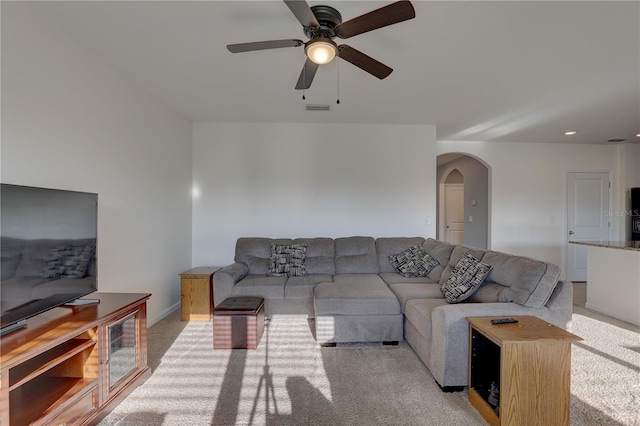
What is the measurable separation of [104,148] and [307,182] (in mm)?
2522

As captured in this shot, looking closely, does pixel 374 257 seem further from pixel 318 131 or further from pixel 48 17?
pixel 48 17

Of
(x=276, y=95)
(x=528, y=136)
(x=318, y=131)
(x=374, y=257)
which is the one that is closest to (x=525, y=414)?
(x=374, y=257)

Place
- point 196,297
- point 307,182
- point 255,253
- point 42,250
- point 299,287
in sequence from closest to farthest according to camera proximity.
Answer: point 42,250
point 299,287
point 196,297
point 255,253
point 307,182

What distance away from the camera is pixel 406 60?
2570mm

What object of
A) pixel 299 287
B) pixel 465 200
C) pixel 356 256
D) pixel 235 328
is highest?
Result: pixel 465 200

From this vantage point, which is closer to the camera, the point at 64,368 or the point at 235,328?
the point at 64,368

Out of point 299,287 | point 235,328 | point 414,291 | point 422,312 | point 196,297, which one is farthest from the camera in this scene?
point 196,297

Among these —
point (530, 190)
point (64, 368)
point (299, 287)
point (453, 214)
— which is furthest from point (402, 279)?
point (453, 214)

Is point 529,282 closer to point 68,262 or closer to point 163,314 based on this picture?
point 68,262

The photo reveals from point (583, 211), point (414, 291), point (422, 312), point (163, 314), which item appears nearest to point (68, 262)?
point (163, 314)

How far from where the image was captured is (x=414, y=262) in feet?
12.3

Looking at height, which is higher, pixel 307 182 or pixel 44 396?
pixel 307 182

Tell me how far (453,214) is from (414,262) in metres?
4.92

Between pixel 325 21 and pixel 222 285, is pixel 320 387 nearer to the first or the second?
pixel 222 285
